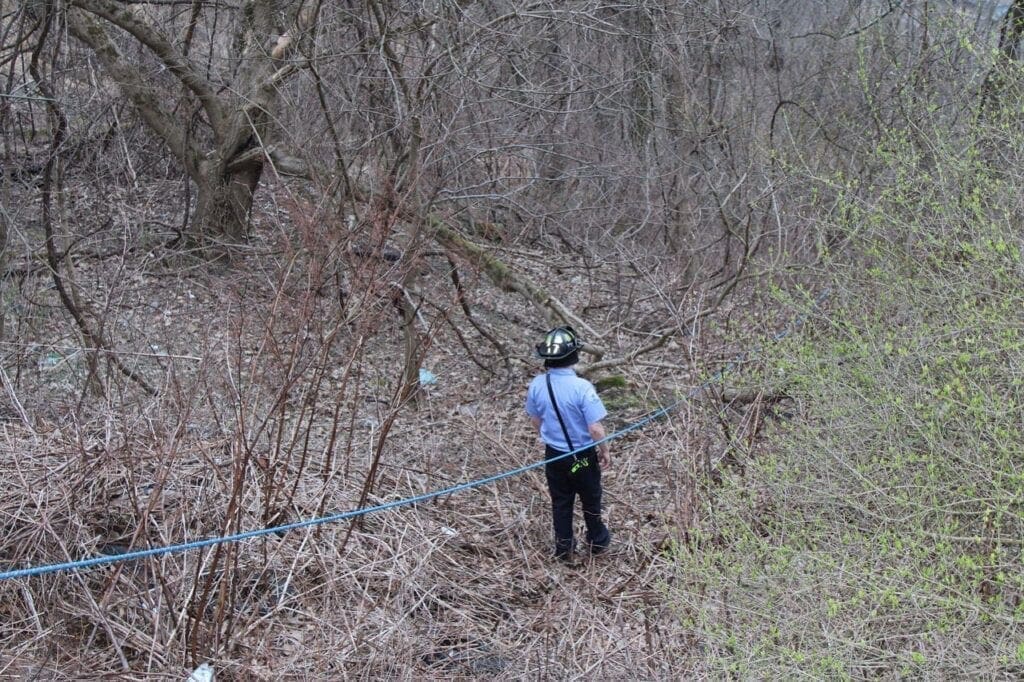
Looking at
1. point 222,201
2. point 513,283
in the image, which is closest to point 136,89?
point 222,201

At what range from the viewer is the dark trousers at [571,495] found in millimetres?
6031

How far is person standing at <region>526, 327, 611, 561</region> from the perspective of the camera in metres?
5.91

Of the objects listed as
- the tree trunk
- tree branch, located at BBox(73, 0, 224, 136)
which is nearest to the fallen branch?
the tree trunk

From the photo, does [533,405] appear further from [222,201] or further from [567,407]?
[222,201]

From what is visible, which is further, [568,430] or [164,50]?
[164,50]

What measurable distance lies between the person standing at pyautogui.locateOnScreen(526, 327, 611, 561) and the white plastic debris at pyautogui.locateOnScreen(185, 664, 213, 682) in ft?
7.38

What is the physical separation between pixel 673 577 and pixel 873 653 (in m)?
1.57

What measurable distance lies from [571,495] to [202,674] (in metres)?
2.42

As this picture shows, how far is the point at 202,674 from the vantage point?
14.8 feet

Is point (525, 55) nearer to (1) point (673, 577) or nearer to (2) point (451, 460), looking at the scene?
(2) point (451, 460)

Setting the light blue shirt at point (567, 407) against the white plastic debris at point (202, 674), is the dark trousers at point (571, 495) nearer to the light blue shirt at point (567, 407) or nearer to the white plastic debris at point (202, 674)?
the light blue shirt at point (567, 407)

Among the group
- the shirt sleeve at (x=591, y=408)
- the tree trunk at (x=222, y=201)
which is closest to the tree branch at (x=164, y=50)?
the tree trunk at (x=222, y=201)

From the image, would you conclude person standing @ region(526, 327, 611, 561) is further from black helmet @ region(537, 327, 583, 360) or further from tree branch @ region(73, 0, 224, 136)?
tree branch @ region(73, 0, 224, 136)

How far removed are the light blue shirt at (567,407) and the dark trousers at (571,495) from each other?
8 centimetres
